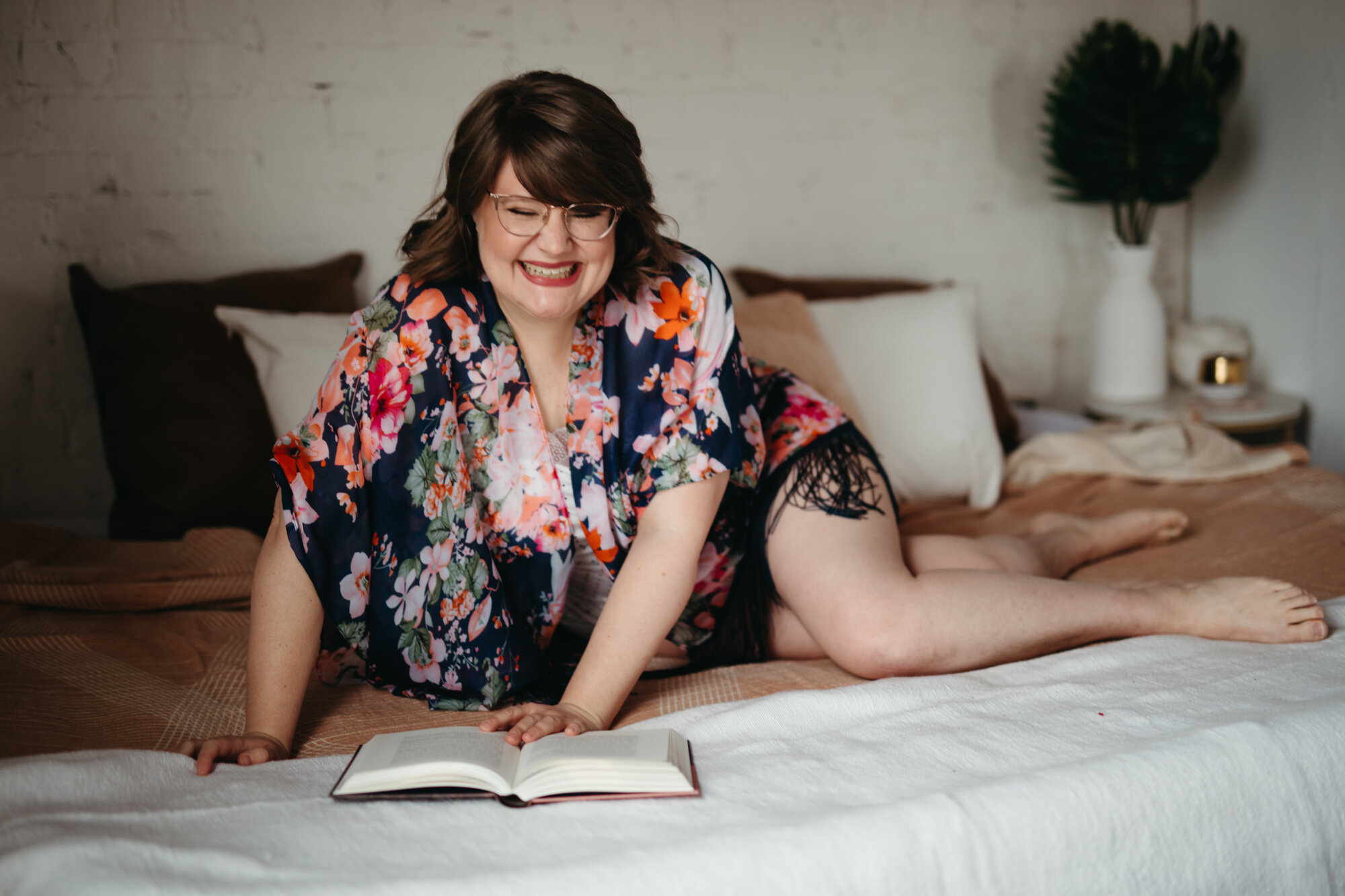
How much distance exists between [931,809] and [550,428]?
69 centimetres

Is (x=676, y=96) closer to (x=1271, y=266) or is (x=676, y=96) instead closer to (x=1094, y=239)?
(x=1094, y=239)

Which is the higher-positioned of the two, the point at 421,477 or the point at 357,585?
the point at 421,477

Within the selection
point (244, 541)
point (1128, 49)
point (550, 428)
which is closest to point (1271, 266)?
point (1128, 49)

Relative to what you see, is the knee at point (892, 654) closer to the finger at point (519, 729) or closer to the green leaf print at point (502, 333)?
the finger at point (519, 729)

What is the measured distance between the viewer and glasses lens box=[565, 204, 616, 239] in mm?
1151

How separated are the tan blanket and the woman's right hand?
0.16 feet

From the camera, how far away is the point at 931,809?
0.89 metres

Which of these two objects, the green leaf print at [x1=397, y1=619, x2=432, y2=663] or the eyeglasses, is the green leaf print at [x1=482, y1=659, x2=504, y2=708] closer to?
the green leaf print at [x1=397, y1=619, x2=432, y2=663]

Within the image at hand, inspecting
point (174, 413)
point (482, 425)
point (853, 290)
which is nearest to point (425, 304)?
point (482, 425)

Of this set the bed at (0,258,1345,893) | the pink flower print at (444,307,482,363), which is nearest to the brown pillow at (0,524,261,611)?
the bed at (0,258,1345,893)

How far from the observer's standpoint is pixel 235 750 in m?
1.05

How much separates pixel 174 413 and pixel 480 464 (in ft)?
3.12

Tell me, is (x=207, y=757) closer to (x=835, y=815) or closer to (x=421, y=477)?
(x=421, y=477)

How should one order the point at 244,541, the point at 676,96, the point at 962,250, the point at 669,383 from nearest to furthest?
1. the point at 669,383
2. the point at 244,541
3. the point at 676,96
4. the point at 962,250
